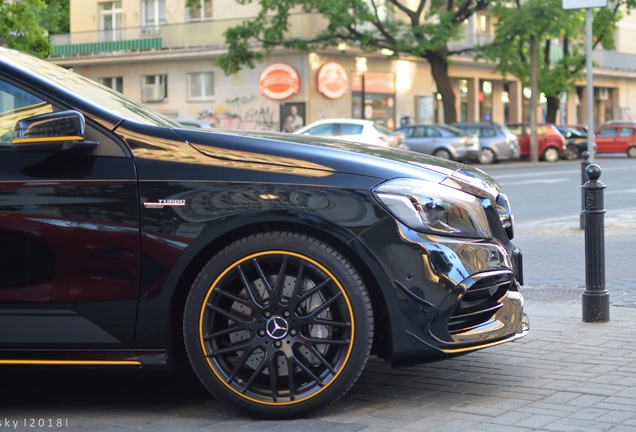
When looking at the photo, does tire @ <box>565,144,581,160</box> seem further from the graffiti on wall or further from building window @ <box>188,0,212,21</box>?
building window @ <box>188,0,212,21</box>

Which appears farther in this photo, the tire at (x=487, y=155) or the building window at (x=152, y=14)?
the building window at (x=152, y=14)

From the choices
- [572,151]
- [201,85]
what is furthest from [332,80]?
[572,151]

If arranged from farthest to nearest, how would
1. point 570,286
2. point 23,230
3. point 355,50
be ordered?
point 355,50 < point 570,286 < point 23,230

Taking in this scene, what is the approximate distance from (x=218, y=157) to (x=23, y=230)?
2.85 ft

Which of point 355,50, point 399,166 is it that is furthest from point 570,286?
point 355,50

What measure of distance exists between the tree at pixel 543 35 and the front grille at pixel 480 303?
29.5 meters

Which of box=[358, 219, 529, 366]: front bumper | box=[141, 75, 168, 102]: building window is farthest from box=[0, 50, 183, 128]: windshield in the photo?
box=[141, 75, 168, 102]: building window

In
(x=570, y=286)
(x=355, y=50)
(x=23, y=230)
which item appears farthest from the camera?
(x=355, y=50)

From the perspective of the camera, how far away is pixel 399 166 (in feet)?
15.5

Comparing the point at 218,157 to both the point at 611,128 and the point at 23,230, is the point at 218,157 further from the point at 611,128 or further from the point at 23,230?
the point at 611,128

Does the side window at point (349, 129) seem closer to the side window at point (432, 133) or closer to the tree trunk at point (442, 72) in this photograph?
the side window at point (432, 133)

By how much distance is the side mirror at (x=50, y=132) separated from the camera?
4.38 metres

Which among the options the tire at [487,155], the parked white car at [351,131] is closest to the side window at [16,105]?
the parked white car at [351,131]

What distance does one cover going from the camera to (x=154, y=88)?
1927 inches
